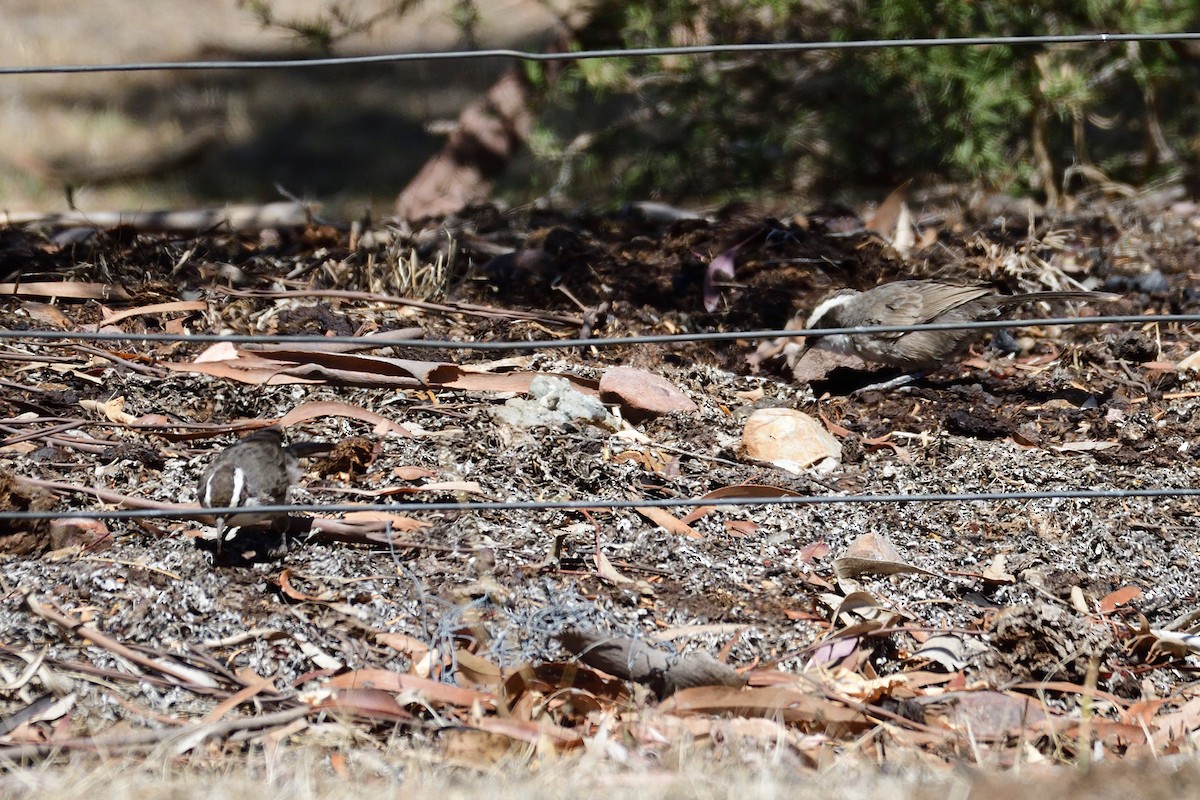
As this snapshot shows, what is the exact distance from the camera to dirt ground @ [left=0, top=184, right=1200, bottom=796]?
3.43 m

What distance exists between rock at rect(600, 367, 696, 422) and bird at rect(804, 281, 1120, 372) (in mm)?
867

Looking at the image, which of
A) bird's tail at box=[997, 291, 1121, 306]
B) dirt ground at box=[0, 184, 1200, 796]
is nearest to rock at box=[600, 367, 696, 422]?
dirt ground at box=[0, 184, 1200, 796]

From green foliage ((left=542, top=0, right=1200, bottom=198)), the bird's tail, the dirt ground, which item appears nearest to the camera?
the dirt ground

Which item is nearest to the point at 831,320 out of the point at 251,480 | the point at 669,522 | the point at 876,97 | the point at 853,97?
the point at 669,522

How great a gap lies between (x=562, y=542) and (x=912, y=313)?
2.50m

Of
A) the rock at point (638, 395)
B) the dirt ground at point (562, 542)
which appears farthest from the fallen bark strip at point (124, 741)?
the rock at point (638, 395)

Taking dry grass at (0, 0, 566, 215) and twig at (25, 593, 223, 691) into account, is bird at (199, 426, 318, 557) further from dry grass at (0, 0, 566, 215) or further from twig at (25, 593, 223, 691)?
dry grass at (0, 0, 566, 215)

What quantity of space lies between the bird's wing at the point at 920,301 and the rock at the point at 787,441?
111 cm

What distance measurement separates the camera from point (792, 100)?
8.58m

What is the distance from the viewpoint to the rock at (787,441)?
4.84m

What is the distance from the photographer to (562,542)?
422 cm

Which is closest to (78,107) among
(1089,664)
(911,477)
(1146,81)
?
(1146,81)

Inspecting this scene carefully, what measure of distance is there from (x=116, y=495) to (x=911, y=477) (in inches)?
116

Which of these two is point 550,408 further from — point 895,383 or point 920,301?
point 920,301
